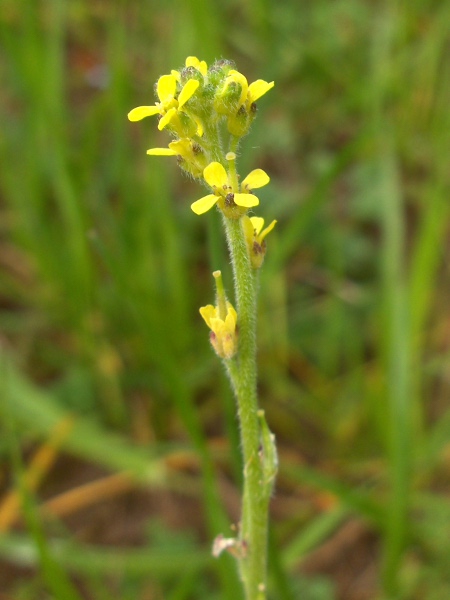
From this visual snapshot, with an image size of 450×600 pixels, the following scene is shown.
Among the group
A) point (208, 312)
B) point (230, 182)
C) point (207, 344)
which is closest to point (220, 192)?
point (230, 182)

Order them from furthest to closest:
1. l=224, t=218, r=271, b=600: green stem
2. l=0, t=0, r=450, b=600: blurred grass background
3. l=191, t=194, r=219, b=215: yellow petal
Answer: l=0, t=0, r=450, b=600: blurred grass background
l=224, t=218, r=271, b=600: green stem
l=191, t=194, r=219, b=215: yellow petal

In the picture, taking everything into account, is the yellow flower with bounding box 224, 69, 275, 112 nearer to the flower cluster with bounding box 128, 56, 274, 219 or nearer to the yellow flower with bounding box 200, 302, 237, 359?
the flower cluster with bounding box 128, 56, 274, 219

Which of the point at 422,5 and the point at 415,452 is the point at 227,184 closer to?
the point at 415,452

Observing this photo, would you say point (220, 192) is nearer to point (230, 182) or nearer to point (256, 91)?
point (230, 182)

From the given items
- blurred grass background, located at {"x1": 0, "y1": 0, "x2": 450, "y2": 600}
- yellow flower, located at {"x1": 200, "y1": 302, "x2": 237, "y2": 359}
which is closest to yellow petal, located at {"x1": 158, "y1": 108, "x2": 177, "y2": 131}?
yellow flower, located at {"x1": 200, "y1": 302, "x2": 237, "y2": 359}

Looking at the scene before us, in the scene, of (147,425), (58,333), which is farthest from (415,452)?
(58,333)

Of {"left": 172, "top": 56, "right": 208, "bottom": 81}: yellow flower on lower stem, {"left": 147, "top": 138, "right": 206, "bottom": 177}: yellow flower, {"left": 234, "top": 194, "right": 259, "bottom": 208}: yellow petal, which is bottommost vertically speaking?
{"left": 234, "top": 194, "right": 259, "bottom": 208}: yellow petal
